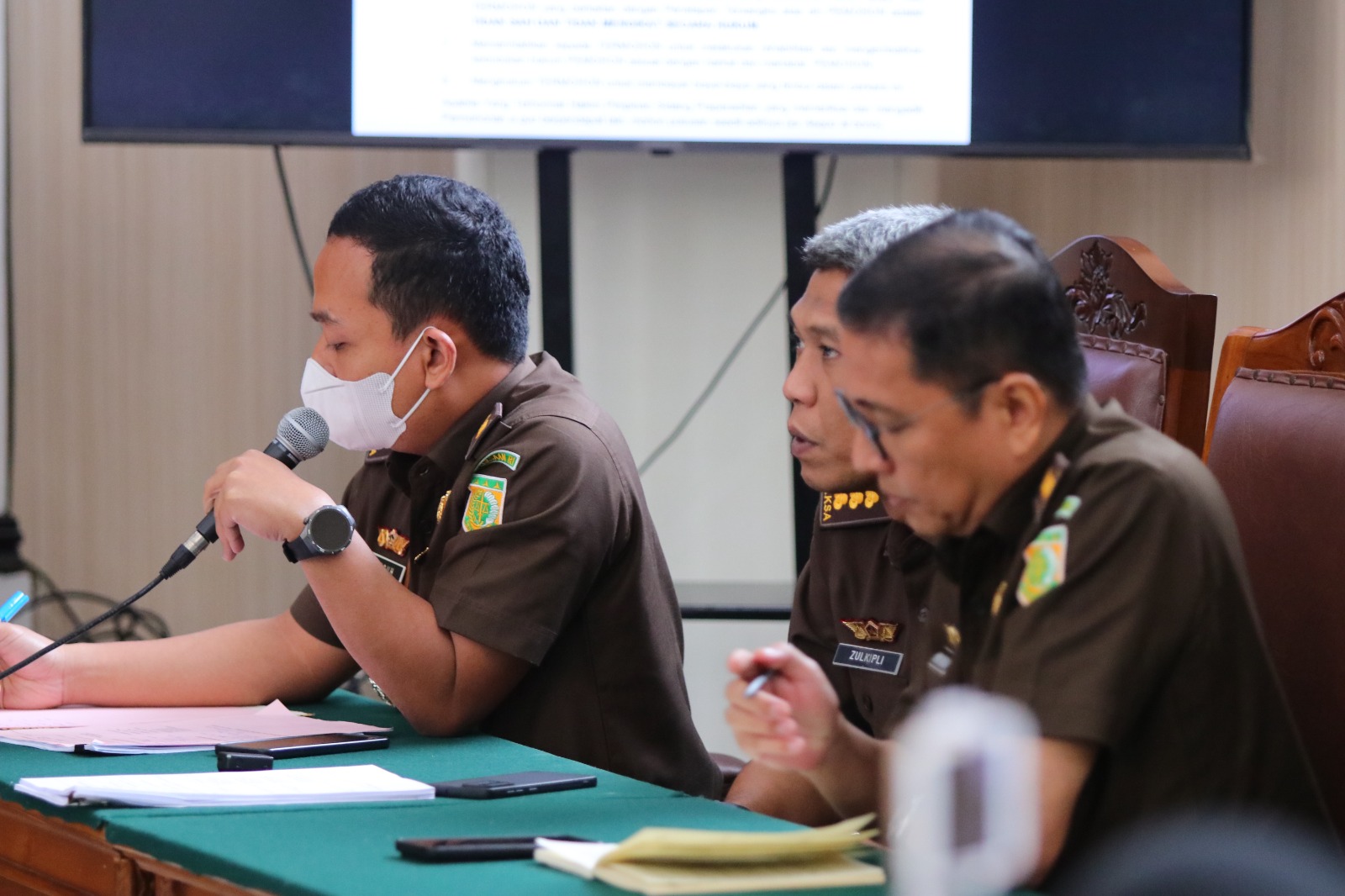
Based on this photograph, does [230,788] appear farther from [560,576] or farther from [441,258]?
[441,258]

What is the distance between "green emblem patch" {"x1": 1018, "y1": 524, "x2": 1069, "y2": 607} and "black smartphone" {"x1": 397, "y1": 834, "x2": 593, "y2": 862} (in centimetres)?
43

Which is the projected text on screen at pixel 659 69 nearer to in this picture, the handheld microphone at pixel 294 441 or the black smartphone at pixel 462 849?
the handheld microphone at pixel 294 441

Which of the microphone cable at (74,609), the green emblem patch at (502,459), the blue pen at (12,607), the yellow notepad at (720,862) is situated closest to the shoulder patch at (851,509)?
the green emblem patch at (502,459)

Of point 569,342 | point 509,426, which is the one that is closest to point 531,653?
point 509,426

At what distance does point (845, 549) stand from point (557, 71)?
4.96ft

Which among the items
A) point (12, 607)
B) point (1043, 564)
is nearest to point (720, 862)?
point (1043, 564)

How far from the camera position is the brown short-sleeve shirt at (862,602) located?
5.71 ft

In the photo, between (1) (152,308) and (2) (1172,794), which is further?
(1) (152,308)

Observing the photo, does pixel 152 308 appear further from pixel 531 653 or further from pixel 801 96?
pixel 531 653

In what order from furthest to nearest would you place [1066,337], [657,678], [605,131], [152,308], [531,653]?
[152,308] < [605,131] < [657,678] < [531,653] < [1066,337]

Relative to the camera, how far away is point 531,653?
5.74 ft

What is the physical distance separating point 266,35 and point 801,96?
1.07m

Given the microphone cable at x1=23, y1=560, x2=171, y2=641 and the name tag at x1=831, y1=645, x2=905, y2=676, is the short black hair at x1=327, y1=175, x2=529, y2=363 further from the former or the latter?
the microphone cable at x1=23, y1=560, x2=171, y2=641

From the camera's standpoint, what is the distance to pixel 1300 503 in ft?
4.95
